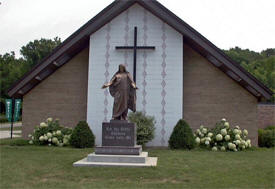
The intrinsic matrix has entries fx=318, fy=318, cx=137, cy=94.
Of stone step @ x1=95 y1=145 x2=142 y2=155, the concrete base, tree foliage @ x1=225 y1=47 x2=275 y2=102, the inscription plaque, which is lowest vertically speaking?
the concrete base

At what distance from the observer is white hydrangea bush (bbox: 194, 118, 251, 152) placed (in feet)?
43.6

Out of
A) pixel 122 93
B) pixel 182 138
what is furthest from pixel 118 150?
pixel 182 138

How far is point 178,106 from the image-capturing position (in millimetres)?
14828

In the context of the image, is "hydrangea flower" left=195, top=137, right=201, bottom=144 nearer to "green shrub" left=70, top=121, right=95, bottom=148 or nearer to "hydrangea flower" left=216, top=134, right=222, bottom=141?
"hydrangea flower" left=216, top=134, right=222, bottom=141

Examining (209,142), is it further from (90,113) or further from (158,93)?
(90,113)

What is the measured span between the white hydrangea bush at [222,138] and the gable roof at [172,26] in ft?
6.94

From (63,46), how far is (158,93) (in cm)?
496

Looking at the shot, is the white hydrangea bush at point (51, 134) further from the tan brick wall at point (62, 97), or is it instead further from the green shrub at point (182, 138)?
the green shrub at point (182, 138)

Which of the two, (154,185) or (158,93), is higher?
(158,93)

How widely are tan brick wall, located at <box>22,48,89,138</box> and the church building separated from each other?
633 mm

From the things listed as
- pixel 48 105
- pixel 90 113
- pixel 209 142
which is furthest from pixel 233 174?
pixel 48 105

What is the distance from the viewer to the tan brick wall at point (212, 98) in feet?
50.1

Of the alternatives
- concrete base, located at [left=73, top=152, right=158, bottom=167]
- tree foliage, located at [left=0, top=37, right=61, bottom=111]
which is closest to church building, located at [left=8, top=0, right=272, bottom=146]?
concrete base, located at [left=73, top=152, right=158, bottom=167]

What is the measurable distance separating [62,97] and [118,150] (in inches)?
307
